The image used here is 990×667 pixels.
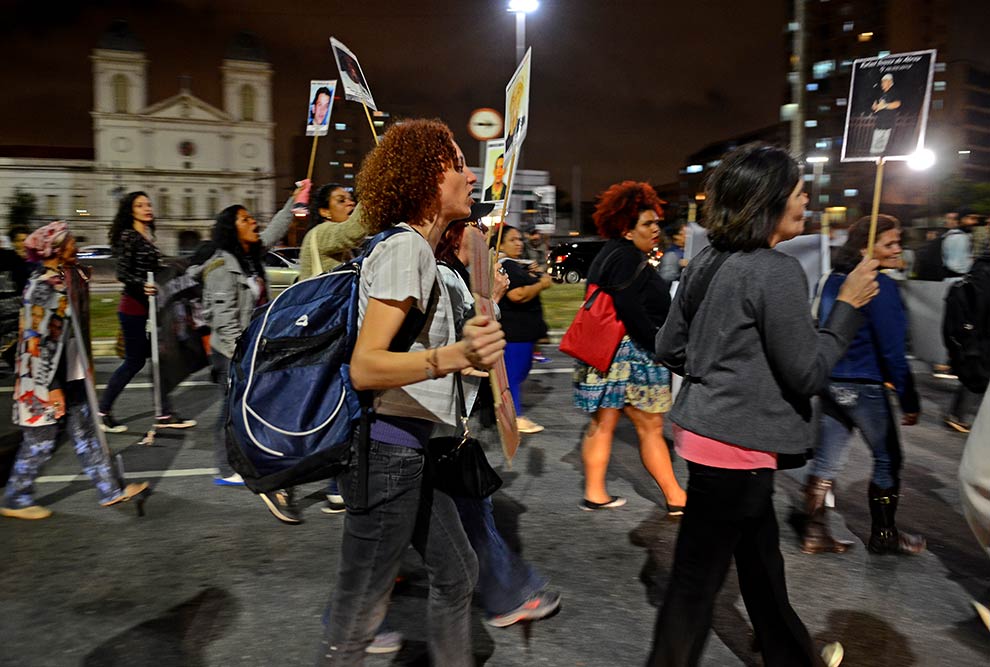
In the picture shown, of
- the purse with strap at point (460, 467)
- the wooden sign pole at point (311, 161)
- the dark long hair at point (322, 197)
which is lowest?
the purse with strap at point (460, 467)

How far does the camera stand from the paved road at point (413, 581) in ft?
10.7

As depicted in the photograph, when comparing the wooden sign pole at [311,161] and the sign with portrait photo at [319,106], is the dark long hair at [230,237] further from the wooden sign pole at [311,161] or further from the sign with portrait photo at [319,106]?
the sign with portrait photo at [319,106]

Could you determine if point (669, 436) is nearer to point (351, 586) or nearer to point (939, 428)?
point (939, 428)

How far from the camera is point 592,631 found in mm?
3404

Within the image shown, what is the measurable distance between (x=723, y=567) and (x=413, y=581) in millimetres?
1882

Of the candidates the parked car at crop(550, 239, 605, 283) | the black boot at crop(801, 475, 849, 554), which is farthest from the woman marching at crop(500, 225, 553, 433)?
the parked car at crop(550, 239, 605, 283)

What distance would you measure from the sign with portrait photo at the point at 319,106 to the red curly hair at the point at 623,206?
290 centimetres

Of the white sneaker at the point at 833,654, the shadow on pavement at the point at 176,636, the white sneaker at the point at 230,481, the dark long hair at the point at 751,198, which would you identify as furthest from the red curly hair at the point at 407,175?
the white sneaker at the point at 230,481

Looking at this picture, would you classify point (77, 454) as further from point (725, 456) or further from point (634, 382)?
point (725, 456)

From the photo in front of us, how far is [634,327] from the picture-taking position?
14.9 ft

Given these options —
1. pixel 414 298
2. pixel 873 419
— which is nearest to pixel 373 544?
pixel 414 298

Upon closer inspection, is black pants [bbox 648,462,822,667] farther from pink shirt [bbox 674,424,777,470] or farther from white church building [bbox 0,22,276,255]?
white church building [bbox 0,22,276,255]

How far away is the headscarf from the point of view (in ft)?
15.2

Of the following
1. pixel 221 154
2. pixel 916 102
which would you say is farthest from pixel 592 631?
pixel 221 154
